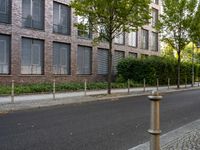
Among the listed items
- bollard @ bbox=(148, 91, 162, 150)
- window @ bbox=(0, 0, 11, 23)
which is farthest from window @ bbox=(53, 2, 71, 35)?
bollard @ bbox=(148, 91, 162, 150)

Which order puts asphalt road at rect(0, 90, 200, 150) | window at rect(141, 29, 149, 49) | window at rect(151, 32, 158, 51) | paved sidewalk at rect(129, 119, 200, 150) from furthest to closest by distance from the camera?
window at rect(151, 32, 158, 51)
window at rect(141, 29, 149, 49)
asphalt road at rect(0, 90, 200, 150)
paved sidewalk at rect(129, 119, 200, 150)

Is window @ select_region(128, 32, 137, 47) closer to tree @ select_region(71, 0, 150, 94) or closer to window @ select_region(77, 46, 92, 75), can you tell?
window @ select_region(77, 46, 92, 75)

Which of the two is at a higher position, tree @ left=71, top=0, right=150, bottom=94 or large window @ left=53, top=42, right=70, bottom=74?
tree @ left=71, top=0, right=150, bottom=94

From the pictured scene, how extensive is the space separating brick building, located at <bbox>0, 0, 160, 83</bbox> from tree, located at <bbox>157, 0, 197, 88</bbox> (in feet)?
19.8

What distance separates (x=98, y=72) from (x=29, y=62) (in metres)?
9.35

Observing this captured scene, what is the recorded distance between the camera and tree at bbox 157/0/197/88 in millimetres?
32656

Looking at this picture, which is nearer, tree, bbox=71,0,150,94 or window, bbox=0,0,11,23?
tree, bbox=71,0,150,94

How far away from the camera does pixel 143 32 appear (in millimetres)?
44812

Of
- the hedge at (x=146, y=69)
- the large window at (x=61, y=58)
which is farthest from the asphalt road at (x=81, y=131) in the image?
the hedge at (x=146, y=69)

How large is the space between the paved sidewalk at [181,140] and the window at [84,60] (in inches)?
929

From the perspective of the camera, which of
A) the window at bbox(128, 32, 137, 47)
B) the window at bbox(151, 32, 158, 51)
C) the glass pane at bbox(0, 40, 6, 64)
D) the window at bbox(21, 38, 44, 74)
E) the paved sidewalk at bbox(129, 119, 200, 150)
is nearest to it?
the paved sidewalk at bbox(129, 119, 200, 150)

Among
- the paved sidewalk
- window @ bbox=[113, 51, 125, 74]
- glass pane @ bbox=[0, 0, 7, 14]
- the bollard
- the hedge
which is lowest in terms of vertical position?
the paved sidewalk

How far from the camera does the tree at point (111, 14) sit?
854 inches

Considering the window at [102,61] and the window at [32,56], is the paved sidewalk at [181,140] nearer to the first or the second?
the window at [32,56]
